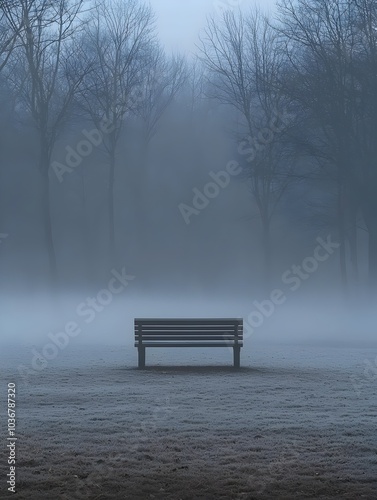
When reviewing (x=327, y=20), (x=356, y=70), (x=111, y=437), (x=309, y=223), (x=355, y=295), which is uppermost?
(x=327, y=20)

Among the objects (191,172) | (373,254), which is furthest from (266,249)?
(191,172)

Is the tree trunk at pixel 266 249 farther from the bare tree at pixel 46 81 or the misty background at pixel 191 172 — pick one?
the bare tree at pixel 46 81

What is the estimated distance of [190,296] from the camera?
36312 mm

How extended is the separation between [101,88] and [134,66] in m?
2.09

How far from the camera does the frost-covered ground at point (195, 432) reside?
677cm

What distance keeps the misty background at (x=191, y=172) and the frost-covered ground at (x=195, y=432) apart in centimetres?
918

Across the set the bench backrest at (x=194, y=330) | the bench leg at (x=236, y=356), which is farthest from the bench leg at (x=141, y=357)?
the bench leg at (x=236, y=356)

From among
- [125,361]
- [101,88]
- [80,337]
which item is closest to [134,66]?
[101,88]

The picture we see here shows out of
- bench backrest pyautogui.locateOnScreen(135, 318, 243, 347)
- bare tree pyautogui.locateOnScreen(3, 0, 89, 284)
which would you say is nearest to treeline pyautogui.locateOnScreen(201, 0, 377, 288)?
bare tree pyautogui.locateOnScreen(3, 0, 89, 284)

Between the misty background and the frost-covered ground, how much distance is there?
9.18 meters

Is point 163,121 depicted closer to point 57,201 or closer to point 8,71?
point 57,201

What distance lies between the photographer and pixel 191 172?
4897cm

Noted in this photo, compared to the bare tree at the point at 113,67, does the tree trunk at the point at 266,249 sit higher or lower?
lower

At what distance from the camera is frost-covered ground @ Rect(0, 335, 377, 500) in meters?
6.77
